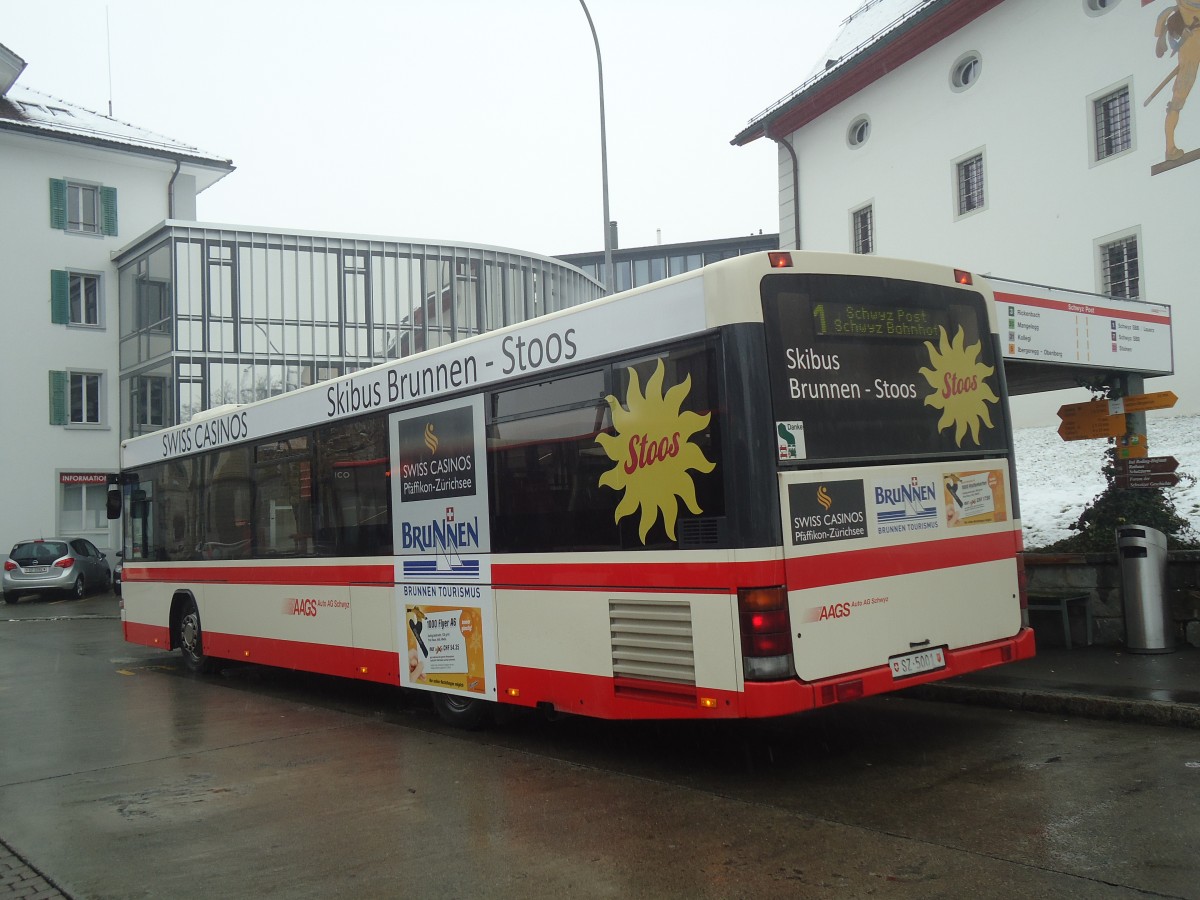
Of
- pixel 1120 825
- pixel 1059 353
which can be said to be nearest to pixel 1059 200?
pixel 1059 353

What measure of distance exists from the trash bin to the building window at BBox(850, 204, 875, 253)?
66.7 ft

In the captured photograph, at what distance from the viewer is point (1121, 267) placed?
2292 cm

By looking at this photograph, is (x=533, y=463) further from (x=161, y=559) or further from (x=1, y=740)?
(x=161, y=559)

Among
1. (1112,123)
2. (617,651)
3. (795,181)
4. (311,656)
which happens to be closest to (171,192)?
(795,181)

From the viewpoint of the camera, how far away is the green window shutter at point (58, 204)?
114ft

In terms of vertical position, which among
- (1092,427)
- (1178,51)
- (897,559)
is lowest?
(897,559)

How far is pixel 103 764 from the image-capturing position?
820 cm

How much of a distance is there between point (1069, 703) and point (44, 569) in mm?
26868

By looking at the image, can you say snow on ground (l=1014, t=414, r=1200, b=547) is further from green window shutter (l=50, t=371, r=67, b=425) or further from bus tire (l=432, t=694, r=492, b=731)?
green window shutter (l=50, t=371, r=67, b=425)

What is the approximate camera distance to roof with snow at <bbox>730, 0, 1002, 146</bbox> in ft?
84.9

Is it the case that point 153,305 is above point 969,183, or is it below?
below

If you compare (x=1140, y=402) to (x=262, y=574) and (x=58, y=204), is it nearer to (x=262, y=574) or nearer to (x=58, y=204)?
(x=262, y=574)

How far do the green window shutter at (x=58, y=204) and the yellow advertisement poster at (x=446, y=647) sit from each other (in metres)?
31.4

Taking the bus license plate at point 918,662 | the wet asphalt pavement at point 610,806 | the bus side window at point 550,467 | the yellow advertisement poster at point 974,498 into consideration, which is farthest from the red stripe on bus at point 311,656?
the yellow advertisement poster at point 974,498
